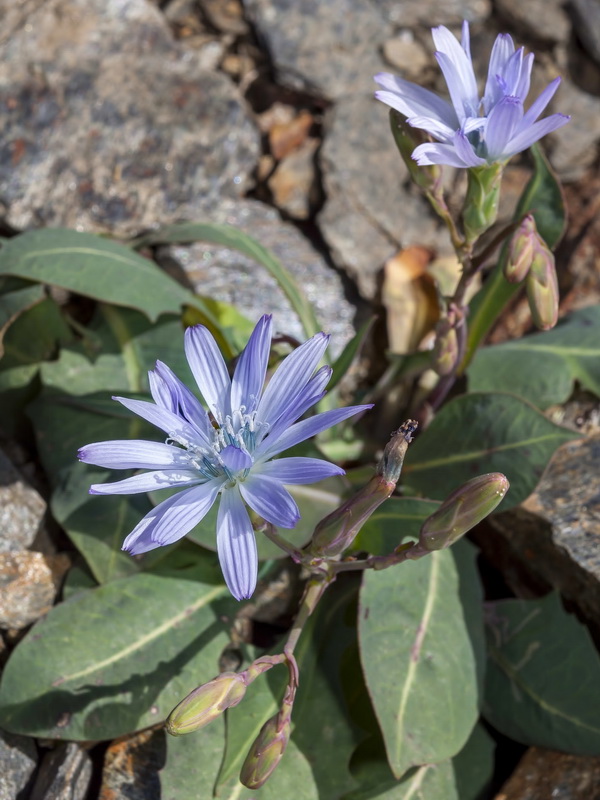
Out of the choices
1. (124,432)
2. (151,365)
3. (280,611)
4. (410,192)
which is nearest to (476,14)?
(410,192)

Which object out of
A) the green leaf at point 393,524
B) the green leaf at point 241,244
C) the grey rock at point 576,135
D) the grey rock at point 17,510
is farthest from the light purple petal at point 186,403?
the grey rock at point 576,135

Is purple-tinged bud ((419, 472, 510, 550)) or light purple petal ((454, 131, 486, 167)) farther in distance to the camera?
light purple petal ((454, 131, 486, 167))

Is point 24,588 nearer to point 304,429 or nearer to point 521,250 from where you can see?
point 304,429

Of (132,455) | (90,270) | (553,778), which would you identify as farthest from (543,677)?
(90,270)

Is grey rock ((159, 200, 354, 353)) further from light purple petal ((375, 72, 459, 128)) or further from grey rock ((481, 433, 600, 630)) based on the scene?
light purple petal ((375, 72, 459, 128))

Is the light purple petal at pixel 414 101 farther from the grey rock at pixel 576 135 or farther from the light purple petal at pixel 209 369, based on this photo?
the grey rock at pixel 576 135

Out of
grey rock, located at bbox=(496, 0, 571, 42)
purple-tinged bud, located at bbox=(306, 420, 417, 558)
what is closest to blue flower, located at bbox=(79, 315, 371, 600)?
purple-tinged bud, located at bbox=(306, 420, 417, 558)

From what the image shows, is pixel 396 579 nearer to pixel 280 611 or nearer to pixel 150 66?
pixel 280 611
